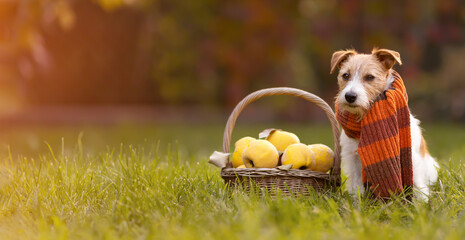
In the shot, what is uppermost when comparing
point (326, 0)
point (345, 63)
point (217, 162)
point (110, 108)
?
point (326, 0)

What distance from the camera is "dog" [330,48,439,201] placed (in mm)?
3203

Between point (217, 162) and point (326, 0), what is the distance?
1163 centimetres

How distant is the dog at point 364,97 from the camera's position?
3.20m

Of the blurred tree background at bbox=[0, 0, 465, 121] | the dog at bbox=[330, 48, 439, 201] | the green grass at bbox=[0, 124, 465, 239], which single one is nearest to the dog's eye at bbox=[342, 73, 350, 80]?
the dog at bbox=[330, 48, 439, 201]

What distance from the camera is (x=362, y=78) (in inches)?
131

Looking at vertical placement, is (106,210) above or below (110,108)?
above

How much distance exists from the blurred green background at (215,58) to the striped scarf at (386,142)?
25.1 ft

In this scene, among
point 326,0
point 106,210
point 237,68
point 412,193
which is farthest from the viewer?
point 326,0

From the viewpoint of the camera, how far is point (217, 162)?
343 centimetres

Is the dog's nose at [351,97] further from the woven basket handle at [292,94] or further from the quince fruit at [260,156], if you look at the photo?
the quince fruit at [260,156]

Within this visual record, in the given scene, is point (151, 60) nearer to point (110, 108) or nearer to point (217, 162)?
point (110, 108)

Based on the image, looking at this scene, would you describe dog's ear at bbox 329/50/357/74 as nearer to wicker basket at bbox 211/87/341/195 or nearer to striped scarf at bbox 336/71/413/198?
striped scarf at bbox 336/71/413/198

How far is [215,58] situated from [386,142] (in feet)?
35.7

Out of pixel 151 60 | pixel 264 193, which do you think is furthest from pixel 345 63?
pixel 151 60
